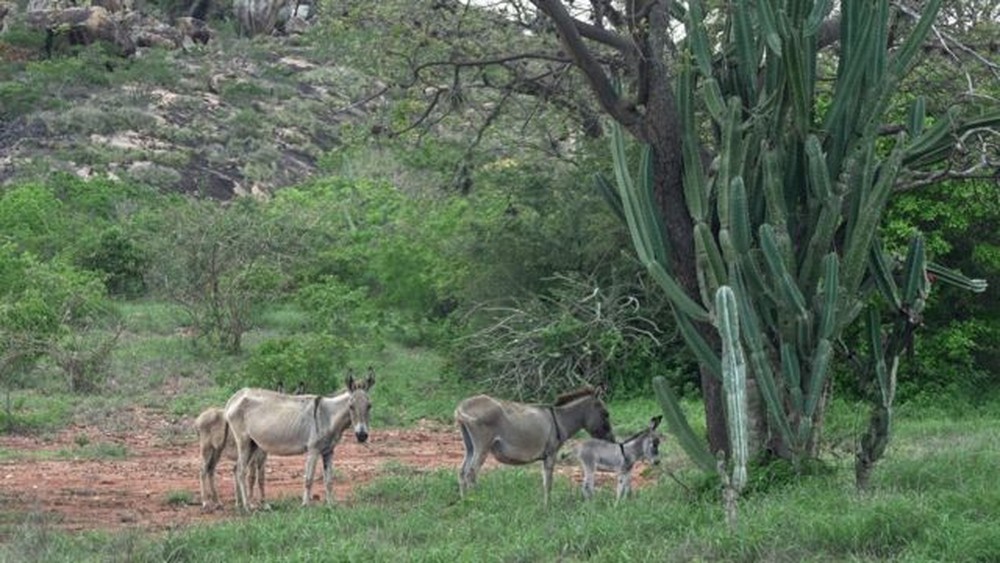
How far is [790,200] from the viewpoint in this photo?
11.5 m

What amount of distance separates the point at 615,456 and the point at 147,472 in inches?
219

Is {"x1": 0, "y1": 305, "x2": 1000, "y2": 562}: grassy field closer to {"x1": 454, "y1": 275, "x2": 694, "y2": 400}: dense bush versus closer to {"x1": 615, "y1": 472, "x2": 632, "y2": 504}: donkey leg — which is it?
{"x1": 615, "y1": 472, "x2": 632, "y2": 504}: donkey leg

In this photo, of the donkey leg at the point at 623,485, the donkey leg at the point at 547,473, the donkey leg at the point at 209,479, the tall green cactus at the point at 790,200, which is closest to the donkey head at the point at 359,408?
the donkey leg at the point at 209,479

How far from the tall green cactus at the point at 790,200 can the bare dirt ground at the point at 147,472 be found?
3.98 meters

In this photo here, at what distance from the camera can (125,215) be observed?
4181 cm

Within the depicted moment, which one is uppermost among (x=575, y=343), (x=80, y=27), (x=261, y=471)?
(x=80, y=27)

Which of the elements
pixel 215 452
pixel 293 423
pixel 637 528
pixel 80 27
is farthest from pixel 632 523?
pixel 80 27

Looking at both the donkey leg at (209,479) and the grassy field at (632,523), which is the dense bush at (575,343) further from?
the donkey leg at (209,479)

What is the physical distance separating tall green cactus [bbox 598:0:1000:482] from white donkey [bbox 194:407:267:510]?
4245 millimetres

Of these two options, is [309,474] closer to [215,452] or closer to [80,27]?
[215,452]

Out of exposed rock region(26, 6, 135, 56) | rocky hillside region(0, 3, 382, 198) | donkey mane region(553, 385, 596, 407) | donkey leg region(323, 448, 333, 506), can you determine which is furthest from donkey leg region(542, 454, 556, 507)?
exposed rock region(26, 6, 135, 56)

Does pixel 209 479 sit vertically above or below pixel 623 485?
below

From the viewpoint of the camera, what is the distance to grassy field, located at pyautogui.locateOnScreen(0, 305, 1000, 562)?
9.16m

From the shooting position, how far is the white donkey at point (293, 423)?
43.2 feet
